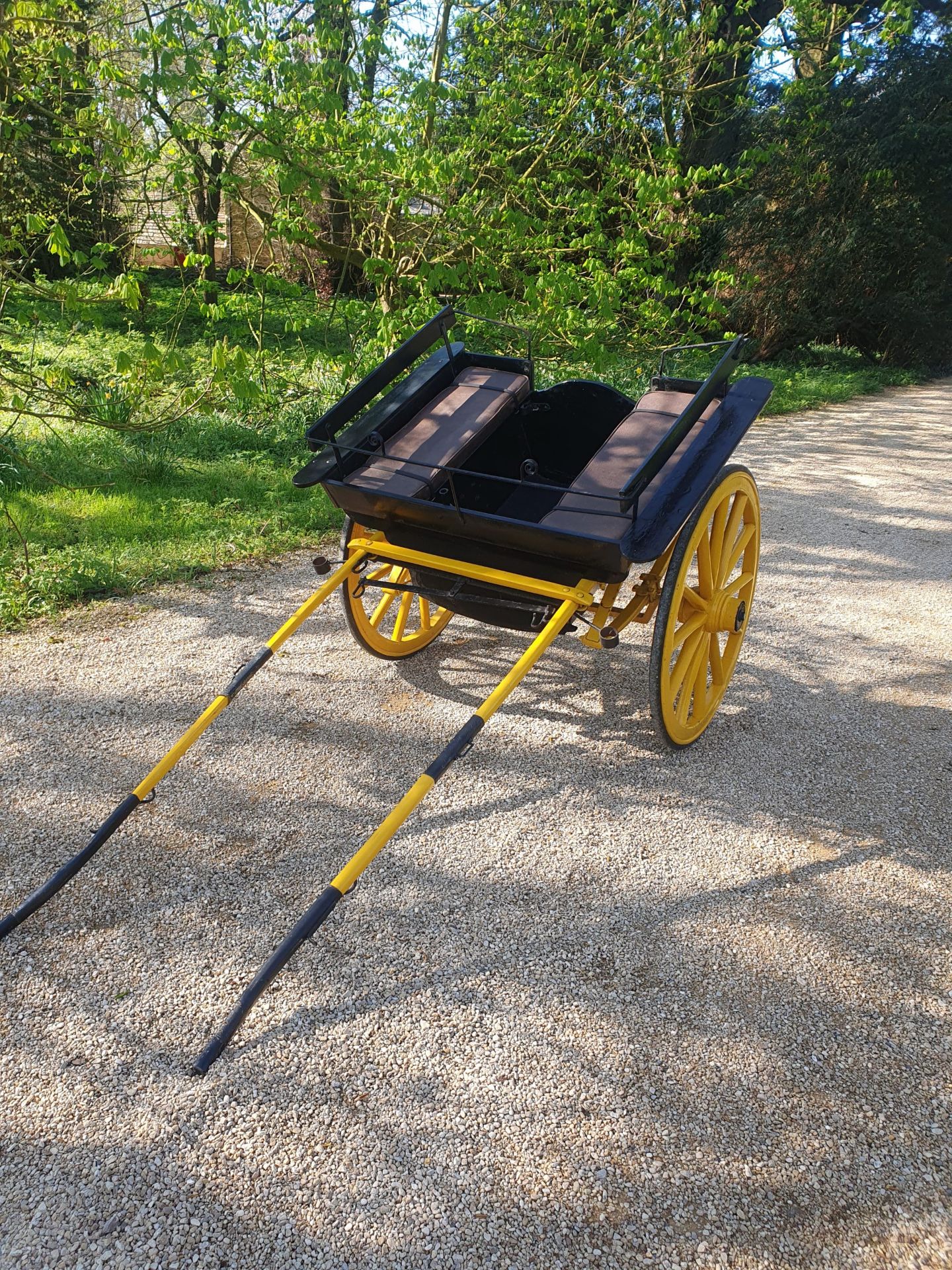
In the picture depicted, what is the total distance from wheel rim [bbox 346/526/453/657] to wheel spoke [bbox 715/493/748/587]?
1000 mm

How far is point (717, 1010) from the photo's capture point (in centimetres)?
220

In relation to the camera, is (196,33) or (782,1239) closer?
(782,1239)

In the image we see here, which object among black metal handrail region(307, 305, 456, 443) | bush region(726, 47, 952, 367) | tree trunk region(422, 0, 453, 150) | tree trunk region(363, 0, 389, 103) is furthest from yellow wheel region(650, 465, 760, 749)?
bush region(726, 47, 952, 367)

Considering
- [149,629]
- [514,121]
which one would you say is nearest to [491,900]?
[149,629]

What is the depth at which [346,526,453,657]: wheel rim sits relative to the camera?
132 inches

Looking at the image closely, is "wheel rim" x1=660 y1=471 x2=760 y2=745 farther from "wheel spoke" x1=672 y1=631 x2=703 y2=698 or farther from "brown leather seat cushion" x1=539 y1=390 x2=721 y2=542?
"brown leather seat cushion" x1=539 y1=390 x2=721 y2=542

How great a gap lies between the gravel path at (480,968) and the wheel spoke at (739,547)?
0.63 m

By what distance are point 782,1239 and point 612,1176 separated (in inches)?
12.9

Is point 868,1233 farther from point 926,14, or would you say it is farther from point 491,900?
point 926,14

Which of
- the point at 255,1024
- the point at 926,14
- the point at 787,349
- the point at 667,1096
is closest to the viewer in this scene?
the point at 667,1096

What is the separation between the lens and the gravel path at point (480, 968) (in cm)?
173

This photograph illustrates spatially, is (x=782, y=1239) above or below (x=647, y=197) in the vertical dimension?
below

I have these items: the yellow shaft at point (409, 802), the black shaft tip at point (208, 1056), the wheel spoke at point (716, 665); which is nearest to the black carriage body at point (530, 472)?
the yellow shaft at point (409, 802)

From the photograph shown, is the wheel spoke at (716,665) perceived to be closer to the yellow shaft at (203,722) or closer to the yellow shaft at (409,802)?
the yellow shaft at (409,802)
